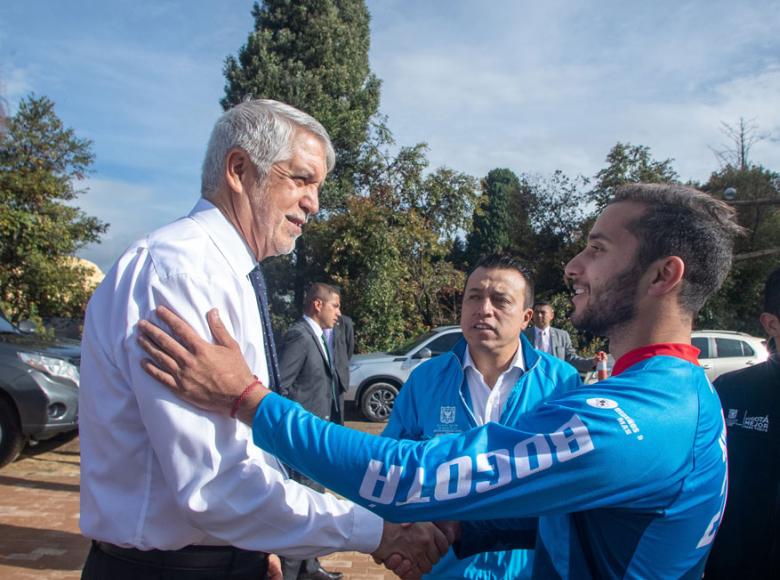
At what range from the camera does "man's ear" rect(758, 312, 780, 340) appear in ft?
9.32

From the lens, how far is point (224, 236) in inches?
72.2

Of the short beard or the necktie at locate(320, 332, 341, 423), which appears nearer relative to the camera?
the short beard

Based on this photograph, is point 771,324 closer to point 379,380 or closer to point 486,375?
point 486,375

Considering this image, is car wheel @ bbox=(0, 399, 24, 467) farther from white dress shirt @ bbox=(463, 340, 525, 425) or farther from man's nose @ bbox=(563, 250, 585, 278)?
man's nose @ bbox=(563, 250, 585, 278)

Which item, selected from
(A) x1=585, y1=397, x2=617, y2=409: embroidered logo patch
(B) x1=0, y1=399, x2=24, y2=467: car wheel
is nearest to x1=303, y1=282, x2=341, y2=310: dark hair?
(B) x1=0, y1=399, x2=24, y2=467: car wheel

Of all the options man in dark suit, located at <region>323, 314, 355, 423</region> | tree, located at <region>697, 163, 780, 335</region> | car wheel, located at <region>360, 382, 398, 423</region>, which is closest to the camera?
man in dark suit, located at <region>323, 314, 355, 423</region>

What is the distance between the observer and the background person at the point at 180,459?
1534 mm

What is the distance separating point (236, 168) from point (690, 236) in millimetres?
1349

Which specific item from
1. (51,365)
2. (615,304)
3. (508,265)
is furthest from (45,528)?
(615,304)

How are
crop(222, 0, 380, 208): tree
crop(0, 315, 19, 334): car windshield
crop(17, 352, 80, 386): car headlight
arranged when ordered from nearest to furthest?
crop(17, 352, 80, 386): car headlight, crop(0, 315, 19, 334): car windshield, crop(222, 0, 380, 208): tree

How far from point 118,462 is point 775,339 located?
274 cm

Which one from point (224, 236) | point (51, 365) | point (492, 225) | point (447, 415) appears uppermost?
point (492, 225)

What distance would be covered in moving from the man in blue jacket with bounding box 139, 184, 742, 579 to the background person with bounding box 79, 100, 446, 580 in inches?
2.8

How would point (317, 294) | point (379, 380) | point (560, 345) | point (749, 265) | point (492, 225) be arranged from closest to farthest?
point (317, 294), point (560, 345), point (379, 380), point (749, 265), point (492, 225)
